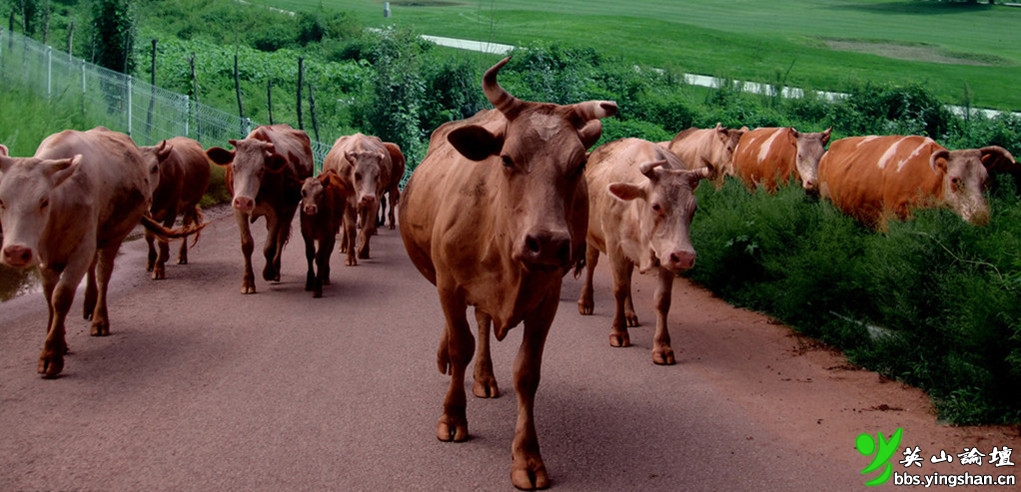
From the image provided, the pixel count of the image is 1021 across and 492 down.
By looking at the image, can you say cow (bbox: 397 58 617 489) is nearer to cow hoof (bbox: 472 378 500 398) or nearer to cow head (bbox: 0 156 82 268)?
cow hoof (bbox: 472 378 500 398)

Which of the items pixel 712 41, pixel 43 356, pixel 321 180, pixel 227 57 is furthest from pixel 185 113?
pixel 43 356

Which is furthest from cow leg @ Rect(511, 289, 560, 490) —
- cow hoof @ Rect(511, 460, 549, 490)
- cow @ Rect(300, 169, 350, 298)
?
cow @ Rect(300, 169, 350, 298)

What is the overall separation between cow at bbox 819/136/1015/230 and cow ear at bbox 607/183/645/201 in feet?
9.84

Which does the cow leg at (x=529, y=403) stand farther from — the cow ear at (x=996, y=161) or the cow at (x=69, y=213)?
the cow ear at (x=996, y=161)

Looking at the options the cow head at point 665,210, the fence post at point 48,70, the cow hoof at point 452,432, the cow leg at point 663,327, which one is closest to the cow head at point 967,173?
the cow head at point 665,210

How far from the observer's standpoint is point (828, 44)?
25312mm

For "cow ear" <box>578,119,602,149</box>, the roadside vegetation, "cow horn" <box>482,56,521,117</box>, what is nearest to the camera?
"cow horn" <box>482,56,521,117</box>

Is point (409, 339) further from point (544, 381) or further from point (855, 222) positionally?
point (855, 222)

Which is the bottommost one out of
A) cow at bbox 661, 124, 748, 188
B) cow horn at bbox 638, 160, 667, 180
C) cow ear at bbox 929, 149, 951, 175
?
cow at bbox 661, 124, 748, 188

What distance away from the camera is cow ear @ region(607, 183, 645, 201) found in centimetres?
843

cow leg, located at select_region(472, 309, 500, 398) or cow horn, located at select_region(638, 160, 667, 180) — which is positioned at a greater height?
cow horn, located at select_region(638, 160, 667, 180)

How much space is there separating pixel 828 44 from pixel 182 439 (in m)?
22.5

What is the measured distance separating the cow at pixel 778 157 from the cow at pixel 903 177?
Answer: 2.46ft

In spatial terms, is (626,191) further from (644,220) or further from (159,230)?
(159,230)
